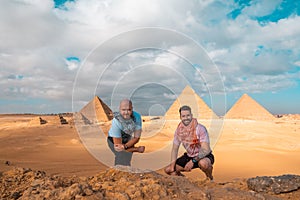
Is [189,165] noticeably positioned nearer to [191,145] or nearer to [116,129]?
[191,145]

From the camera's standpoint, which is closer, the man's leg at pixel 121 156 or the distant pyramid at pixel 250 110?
the man's leg at pixel 121 156

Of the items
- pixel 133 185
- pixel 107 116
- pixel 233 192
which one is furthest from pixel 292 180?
pixel 107 116

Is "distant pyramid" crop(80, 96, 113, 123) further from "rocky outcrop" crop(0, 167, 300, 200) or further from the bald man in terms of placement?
"rocky outcrop" crop(0, 167, 300, 200)

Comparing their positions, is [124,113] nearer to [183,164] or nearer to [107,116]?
[183,164]

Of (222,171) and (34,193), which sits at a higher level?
(34,193)

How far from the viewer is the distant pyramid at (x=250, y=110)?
140ft

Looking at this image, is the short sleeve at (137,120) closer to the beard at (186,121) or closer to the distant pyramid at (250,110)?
the beard at (186,121)

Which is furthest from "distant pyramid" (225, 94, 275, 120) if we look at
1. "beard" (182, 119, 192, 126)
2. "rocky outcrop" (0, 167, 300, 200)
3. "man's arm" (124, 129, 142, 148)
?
"rocky outcrop" (0, 167, 300, 200)

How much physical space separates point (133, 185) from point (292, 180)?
231 cm

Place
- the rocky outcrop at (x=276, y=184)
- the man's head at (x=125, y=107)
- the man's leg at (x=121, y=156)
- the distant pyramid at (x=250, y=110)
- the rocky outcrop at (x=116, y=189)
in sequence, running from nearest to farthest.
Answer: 1. the rocky outcrop at (x=116, y=189)
2. the rocky outcrop at (x=276, y=184)
3. the man's head at (x=125, y=107)
4. the man's leg at (x=121, y=156)
5. the distant pyramid at (x=250, y=110)

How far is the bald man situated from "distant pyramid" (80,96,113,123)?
2246cm

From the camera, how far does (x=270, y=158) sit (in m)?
9.78

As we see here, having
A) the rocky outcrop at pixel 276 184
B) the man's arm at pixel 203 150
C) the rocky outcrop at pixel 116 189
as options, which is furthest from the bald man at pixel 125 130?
the rocky outcrop at pixel 276 184

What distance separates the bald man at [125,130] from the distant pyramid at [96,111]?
73.7ft
